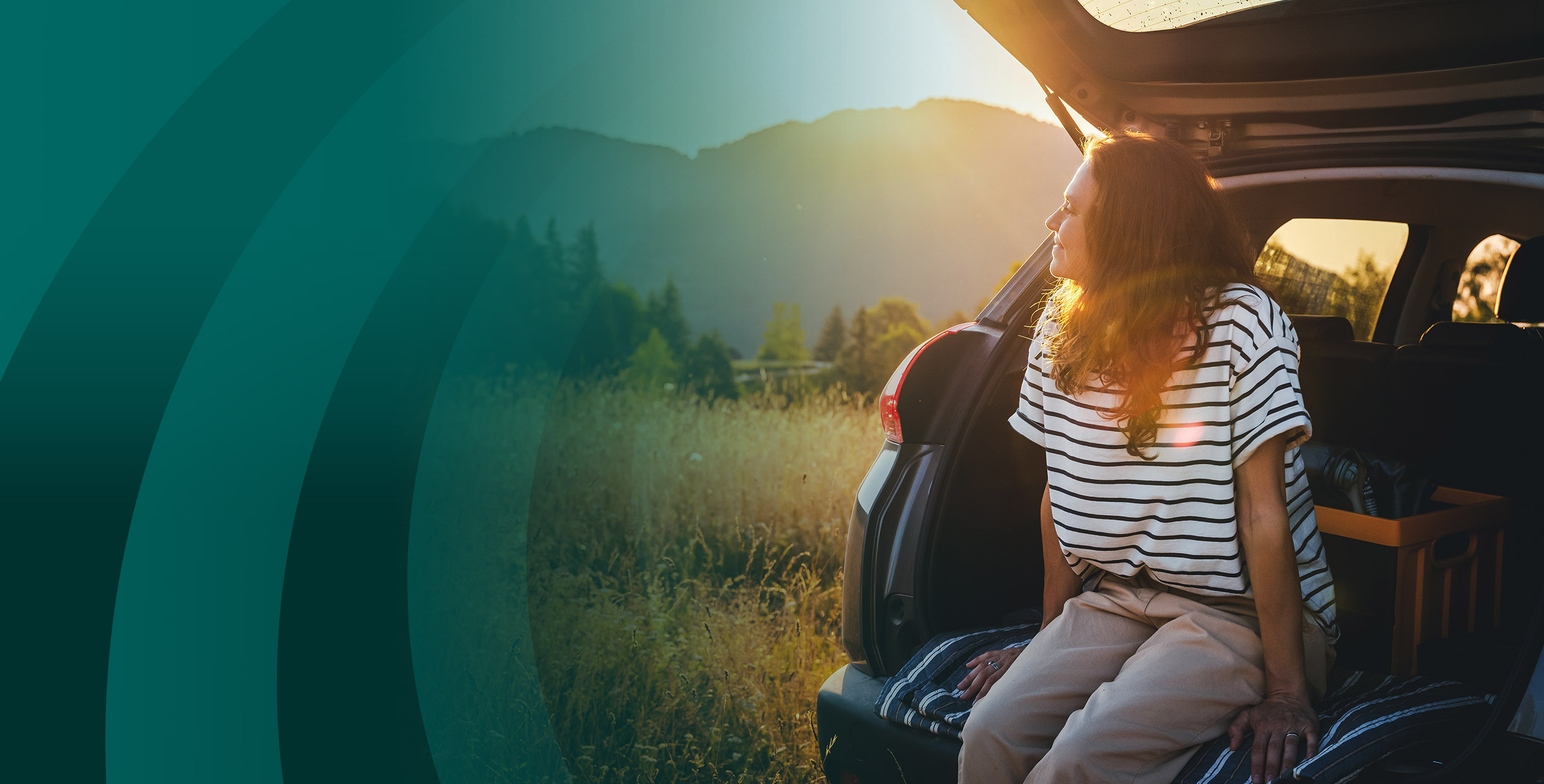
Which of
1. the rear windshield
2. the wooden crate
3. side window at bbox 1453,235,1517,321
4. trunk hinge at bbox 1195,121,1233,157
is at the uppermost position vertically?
the rear windshield

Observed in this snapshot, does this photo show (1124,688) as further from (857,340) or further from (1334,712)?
(857,340)

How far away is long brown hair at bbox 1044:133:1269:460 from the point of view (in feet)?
5.81

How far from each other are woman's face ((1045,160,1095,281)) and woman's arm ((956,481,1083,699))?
50cm

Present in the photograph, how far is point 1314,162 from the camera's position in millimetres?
2332

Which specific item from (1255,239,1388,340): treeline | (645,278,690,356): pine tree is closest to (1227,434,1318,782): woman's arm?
(1255,239,1388,340): treeline

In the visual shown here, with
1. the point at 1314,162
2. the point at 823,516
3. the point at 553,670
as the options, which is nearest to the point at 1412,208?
the point at 1314,162

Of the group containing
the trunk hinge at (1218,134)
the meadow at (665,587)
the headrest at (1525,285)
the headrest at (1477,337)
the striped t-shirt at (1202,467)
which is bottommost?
the meadow at (665,587)

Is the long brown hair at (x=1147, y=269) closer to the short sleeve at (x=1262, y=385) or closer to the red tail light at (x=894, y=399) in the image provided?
the short sleeve at (x=1262, y=385)

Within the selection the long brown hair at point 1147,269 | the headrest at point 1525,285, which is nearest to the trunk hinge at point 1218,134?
the long brown hair at point 1147,269

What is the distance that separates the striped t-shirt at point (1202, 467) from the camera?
1.68 m

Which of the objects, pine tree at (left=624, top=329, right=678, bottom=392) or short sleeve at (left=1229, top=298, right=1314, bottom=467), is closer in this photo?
short sleeve at (left=1229, top=298, right=1314, bottom=467)

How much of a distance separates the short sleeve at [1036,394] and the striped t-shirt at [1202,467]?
0.10 m

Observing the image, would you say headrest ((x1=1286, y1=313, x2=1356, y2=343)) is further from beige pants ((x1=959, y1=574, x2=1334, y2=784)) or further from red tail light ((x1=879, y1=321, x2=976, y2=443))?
beige pants ((x1=959, y1=574, x2=1334, y2=784))

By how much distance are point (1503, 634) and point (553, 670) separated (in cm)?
300
